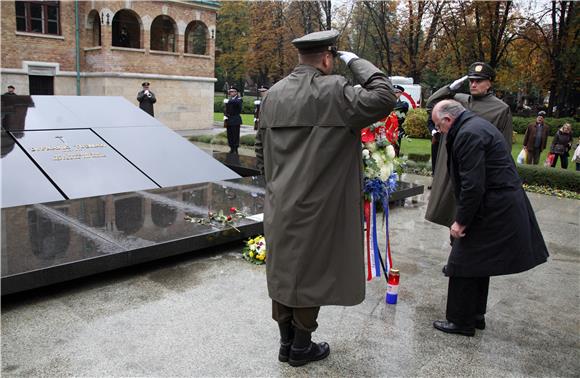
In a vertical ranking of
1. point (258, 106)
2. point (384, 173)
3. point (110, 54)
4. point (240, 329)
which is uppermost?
point (110, 54)

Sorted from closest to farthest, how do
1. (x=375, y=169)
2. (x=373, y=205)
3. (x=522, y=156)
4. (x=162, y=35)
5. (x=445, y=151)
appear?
(x=375, y=169) → (x=373, y=205) → (x=445, y=151) → (x=522, y=156) → (x=162, y=35)

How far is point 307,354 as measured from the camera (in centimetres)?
342

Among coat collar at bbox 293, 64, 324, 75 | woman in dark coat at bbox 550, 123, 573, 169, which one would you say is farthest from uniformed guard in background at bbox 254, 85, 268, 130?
woman in dark coat at bbox 550, 123, 573, 169

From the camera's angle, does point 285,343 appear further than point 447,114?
No

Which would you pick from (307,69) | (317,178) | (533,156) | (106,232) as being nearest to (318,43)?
(307,69)

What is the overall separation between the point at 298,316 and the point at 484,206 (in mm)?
1597

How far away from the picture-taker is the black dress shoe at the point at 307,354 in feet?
11.1

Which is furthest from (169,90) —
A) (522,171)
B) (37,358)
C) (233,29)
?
(233,29)

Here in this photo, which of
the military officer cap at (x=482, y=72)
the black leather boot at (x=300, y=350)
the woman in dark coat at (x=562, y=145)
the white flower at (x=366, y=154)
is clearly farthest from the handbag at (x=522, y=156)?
the black leather boot at (x=300, y=350)

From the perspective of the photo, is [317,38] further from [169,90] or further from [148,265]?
[169,90]

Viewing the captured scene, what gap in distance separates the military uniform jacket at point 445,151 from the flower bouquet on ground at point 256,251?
175 centimetres

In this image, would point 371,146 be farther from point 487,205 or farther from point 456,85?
point 456,85

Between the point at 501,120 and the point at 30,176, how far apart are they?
5939mm

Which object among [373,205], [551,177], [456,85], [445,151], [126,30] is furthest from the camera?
[126,30]
